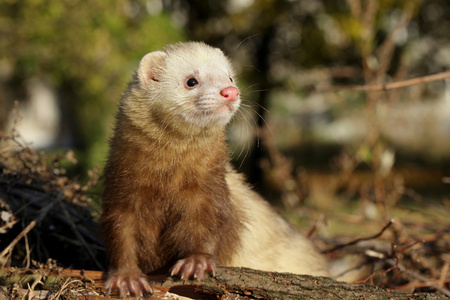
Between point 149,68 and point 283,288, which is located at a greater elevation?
point 149,68

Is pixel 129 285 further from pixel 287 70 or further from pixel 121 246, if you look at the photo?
pixel 287 70

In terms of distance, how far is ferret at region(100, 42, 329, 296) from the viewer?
3033mm

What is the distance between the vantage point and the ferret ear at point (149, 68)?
10.8 feet

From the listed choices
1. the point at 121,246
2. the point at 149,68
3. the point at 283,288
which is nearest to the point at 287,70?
the point at 149,68

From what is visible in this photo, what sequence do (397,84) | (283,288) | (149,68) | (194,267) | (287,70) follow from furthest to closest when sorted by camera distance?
(287,70) < (397,84) < (149,68) < (194,267) < (283,288)

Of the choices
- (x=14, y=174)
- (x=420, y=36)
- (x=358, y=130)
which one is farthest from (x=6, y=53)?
(x=358, y=130)

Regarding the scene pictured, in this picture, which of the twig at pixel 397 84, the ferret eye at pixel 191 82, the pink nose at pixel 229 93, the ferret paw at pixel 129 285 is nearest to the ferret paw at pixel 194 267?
the ferret paw at pixel 129 285

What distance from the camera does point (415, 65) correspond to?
14.3 m

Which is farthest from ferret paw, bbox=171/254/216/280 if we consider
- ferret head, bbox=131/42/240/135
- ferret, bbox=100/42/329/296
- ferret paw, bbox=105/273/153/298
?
ferret head, bbox=131/42/240/135

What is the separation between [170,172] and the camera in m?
3.08

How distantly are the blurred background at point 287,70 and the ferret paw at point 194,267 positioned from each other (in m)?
1.07

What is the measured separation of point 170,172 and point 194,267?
61 centimetres

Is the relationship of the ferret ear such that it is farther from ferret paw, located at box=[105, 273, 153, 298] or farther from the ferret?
ferret paw, located at box=[105, 273, 153, 298]

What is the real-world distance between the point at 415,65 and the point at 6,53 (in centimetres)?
1098
